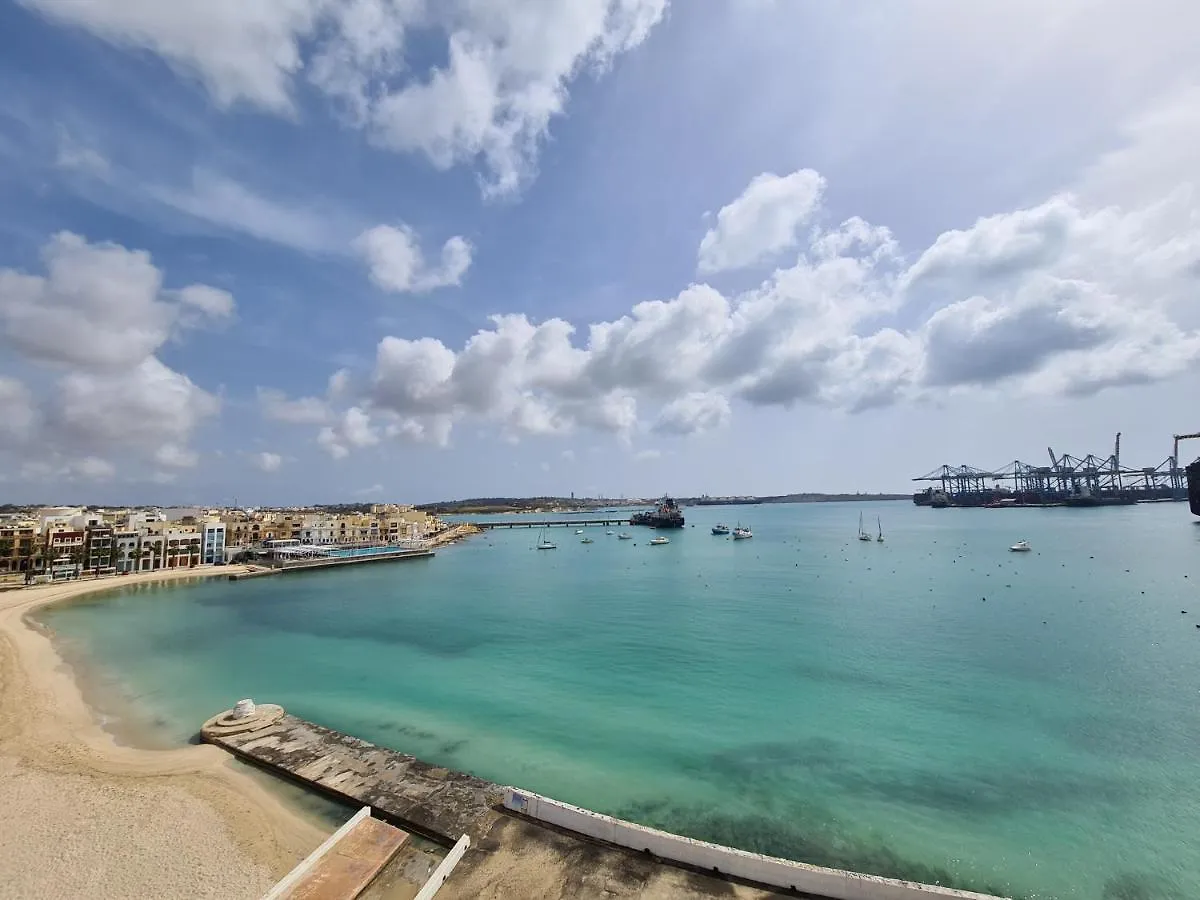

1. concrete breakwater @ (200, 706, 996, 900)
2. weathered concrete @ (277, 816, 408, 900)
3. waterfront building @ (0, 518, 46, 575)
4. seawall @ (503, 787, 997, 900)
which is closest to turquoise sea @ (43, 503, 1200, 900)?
concrete breakwater @ (200, 706, 996, 900)

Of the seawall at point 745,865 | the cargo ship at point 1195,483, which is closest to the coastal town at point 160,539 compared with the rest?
the seawall at point 745,865

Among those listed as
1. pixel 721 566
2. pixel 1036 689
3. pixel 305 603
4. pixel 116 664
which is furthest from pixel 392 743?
pixel 721 566

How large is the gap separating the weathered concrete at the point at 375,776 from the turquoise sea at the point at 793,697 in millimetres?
1973

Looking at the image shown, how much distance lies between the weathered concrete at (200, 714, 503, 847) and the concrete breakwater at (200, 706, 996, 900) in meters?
0.03

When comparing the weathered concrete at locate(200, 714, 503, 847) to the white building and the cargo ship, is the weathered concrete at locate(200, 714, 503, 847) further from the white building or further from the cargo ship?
the cargo ship

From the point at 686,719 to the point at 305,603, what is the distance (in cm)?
4079

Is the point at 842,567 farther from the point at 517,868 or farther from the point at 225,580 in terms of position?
the point at 225,580

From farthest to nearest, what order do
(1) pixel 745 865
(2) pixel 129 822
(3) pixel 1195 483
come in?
1. (3) pixel 1195 483
2. (2) pixel 129 822
3. (1) pixel 745 865

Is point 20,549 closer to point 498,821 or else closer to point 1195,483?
point 498,821

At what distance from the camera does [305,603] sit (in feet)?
156

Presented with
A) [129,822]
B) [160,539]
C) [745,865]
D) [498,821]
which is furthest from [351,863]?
[160,539]

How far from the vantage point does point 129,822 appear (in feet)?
44.5

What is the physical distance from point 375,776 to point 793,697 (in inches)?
656

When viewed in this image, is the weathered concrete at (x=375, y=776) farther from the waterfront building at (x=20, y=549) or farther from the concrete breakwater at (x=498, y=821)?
the waterfront building at (x=20, y=549)
